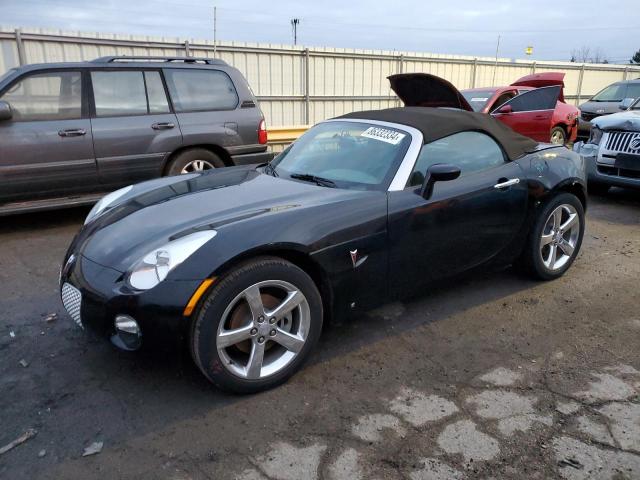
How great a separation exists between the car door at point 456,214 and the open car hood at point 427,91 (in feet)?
5.36

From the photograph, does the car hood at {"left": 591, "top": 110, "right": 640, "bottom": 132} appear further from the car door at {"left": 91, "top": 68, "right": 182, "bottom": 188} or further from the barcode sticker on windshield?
the car door at {"left": 91, "top": 68, "right": 182, "bottom": 188}

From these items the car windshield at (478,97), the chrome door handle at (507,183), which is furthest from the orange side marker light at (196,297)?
the car windshield at (478,97)

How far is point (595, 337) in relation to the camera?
339 cm

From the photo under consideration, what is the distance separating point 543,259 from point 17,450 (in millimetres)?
3775

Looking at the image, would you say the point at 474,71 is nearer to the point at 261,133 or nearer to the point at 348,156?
the point at 261,133

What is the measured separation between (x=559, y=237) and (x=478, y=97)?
6.26 m

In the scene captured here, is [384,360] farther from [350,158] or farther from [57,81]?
[57,81]

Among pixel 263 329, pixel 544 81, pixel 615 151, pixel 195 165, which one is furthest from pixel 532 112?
pixel 263 329

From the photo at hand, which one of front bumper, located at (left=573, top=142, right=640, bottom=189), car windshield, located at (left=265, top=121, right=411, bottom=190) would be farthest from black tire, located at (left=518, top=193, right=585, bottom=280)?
front bumper, located at (left=573, top=142, right=640, bottom=189)

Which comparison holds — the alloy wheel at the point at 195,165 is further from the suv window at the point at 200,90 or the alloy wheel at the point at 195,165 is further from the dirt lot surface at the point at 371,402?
the dirt lot surface at the point at 371,402

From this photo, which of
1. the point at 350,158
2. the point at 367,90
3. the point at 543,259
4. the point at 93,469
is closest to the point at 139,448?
the point at 93,469

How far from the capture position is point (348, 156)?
356 cm

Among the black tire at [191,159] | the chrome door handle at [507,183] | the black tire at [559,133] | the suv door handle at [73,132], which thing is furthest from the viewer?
the black tire at [559,133]

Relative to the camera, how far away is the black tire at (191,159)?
6.14 metres
